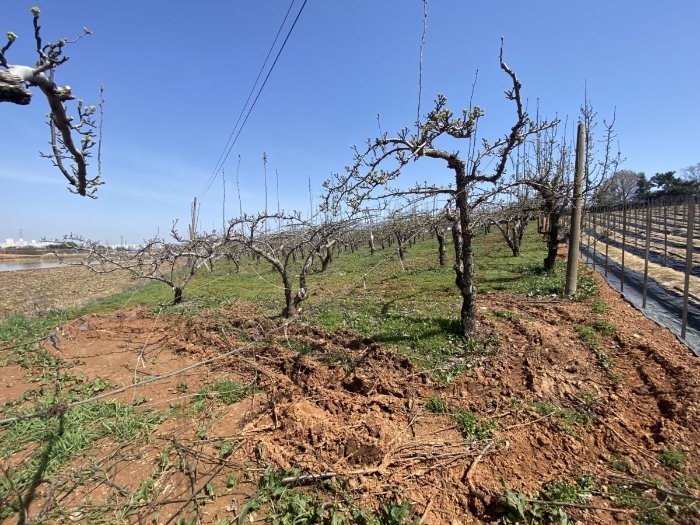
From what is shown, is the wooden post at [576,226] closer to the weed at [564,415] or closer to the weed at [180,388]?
the weed at [564,415]

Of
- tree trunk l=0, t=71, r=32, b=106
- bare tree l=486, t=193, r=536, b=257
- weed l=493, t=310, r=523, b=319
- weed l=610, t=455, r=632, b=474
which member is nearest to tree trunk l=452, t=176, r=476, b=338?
bare tree l=486, t=193, r=536, b=257

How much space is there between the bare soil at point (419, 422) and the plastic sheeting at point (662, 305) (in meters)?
0.28

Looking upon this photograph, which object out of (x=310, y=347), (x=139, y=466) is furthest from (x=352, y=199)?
(x=139, y=466)

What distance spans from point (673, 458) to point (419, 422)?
7.05 feet

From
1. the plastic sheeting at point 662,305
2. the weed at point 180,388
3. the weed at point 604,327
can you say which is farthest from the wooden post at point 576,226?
the weed at point 180,388

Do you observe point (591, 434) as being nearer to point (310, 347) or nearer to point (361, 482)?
point (361, 482)

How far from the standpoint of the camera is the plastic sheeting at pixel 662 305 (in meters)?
5.16

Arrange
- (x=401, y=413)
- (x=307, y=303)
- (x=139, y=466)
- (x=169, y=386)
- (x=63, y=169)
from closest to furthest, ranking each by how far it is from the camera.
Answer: (x=63, y=169), (x=139, y=466), (x=401, y=413), (x=169, y=386), (x=307, y=303)

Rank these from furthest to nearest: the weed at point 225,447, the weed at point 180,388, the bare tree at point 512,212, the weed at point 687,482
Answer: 1. the bare tree at point 512,212
2. the weed at point 180,388
3. the weed at point 225,447
4. the weed at point 687,482

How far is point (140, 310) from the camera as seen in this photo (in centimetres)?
932

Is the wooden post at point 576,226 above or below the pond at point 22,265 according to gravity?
above

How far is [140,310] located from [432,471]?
929cm

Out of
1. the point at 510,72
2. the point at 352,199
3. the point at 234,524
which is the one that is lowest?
the point at 234,524

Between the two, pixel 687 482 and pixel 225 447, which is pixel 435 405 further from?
pixel 225 447
